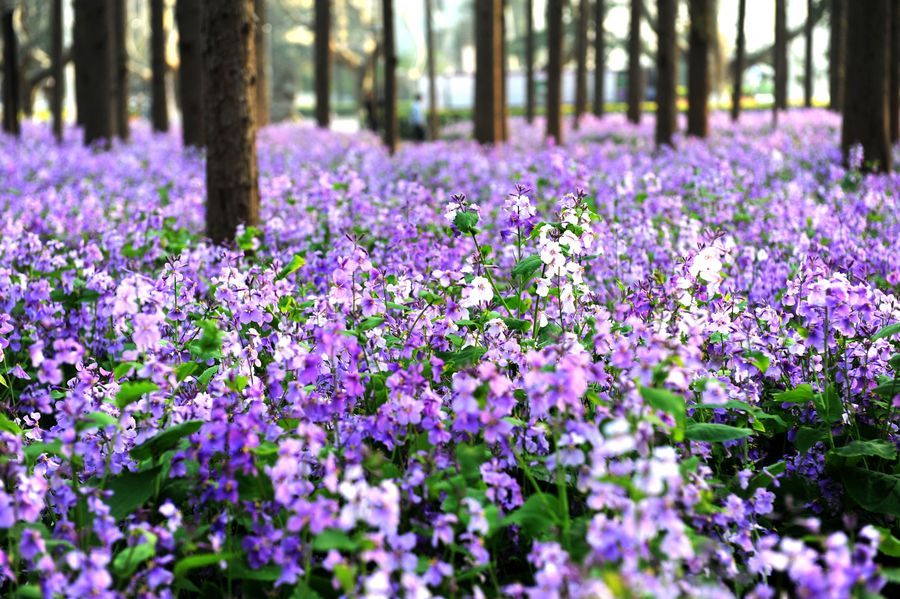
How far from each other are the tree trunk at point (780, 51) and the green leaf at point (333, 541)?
2268cm

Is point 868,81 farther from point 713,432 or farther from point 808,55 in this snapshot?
point 808,55

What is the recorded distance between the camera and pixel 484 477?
2846 millimetres

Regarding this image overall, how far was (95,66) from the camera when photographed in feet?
56.3

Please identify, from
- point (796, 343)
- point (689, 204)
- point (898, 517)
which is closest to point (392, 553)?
point (898, 517)

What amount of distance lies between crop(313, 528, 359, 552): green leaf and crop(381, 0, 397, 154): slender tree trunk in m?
15.0

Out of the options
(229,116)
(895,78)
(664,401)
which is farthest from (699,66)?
(664,401)

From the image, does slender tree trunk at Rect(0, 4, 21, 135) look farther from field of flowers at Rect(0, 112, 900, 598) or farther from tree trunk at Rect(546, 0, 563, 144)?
field of flowers at Rect(0, 112, 900, 598)

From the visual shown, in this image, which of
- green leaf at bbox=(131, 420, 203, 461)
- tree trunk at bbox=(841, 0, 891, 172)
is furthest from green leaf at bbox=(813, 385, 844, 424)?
tree trunk at bbox=(841, 0, 891, 172)

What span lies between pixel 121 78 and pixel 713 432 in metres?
19.5

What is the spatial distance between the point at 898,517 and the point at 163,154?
14.2 meters

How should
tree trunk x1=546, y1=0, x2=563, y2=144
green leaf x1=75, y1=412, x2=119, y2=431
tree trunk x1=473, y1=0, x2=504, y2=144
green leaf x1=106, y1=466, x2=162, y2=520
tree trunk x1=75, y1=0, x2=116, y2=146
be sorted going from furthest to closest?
tree trunk x1=546, y1=0, x2=563, y2=144 < tree trunk x1=75, y1=0, x2=116, y2=146 < tree trunk x1=473, y1=0, x2=504, y2=144 < green leaf x1=106, y1=466, x2=162, y2=520 < green leaf x1=75, y1=412, x2=119, y2=431

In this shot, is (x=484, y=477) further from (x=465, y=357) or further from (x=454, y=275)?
(x=454, y=275)

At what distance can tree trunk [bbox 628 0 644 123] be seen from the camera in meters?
24.6

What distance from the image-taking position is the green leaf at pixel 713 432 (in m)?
3.04
